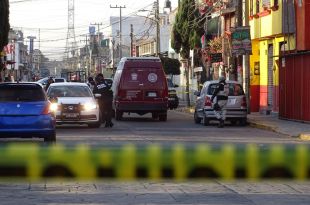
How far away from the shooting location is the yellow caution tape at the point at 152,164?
1998 mm

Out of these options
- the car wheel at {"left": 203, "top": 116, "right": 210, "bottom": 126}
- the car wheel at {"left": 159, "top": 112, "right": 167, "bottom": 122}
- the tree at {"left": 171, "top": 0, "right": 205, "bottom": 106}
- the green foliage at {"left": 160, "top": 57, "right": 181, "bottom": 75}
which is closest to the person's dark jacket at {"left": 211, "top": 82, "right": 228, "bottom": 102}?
the car wheel at {"left": 203, "top": 116, "right": 210, "bottom": 126}

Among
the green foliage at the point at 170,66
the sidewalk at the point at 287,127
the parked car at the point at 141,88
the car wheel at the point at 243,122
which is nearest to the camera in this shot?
the sidewalk at the point at 287,127

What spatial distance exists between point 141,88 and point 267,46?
8.13 m

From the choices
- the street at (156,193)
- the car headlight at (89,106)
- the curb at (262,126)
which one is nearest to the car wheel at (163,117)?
the curb at (262,126)

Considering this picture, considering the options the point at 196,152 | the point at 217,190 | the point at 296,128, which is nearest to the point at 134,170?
the point at 196,152

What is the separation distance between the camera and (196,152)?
206 centimetres

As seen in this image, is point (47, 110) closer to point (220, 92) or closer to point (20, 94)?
point (20, 94)

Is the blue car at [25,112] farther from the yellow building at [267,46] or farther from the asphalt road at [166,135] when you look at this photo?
the yellow building at [267,46]

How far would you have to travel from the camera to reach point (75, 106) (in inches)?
821

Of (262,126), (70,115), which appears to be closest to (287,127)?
(262,126)

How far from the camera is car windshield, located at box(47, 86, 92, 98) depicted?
21531 millimetres

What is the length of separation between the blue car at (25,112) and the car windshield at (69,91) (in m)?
6.05

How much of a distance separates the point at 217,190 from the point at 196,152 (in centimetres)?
689

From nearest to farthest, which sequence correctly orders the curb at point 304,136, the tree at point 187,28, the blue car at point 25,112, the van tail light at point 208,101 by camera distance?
the blue car at point 25,112 < the curb at point 304,136 < the van tail light at point 208,101 < the tree at point 187,28
